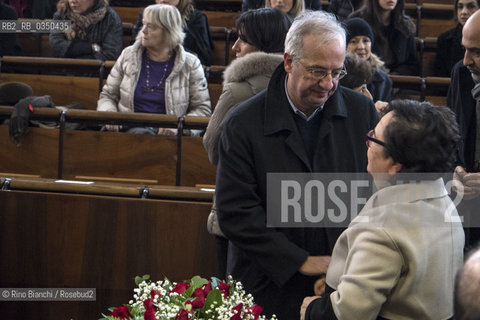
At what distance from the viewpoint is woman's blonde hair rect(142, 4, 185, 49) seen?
3.71 metres

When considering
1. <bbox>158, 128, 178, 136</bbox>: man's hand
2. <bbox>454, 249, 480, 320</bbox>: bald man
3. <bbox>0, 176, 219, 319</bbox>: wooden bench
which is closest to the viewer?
<bbox>454, 249, 480, 320</bbox>: bald man

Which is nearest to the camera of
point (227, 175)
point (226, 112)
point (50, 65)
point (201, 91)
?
point (227, 175)

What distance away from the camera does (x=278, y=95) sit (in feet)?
6.10

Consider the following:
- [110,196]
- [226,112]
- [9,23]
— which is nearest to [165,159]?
[110,196]

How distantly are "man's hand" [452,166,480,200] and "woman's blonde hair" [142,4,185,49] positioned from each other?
193 cm

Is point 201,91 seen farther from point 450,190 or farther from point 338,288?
point 338,288

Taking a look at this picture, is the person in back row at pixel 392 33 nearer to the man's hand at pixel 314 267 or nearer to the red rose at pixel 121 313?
the man's hand at pixel 314 267

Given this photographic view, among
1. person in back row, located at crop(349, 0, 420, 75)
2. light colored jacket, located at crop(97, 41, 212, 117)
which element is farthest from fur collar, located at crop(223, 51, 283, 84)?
person in back row, located at crop(349, 0, 420, 75)

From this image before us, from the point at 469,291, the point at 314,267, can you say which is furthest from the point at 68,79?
the point at 469,291

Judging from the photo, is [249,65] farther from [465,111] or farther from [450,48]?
[450,48]

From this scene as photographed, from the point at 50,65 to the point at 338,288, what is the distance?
3.03 m

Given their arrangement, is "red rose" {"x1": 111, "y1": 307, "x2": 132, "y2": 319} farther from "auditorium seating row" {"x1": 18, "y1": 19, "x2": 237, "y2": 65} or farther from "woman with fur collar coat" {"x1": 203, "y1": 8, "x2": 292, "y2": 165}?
Result: "auditorium seating row" {"x1": 18, "y1": 19, "x2": 237, "y2": 65}

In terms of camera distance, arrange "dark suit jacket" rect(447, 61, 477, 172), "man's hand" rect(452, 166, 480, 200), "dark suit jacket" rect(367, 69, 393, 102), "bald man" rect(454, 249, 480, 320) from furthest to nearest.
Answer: "dark suit jacket" rect(367, 69, 393, 102) < "dark suit jacket" rect(447, 61, 477, 172) < "man's hand" rect(452, 166, 480, 200) < "bald man" rect(454, 249, 480, 320)

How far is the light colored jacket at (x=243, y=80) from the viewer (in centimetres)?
206
